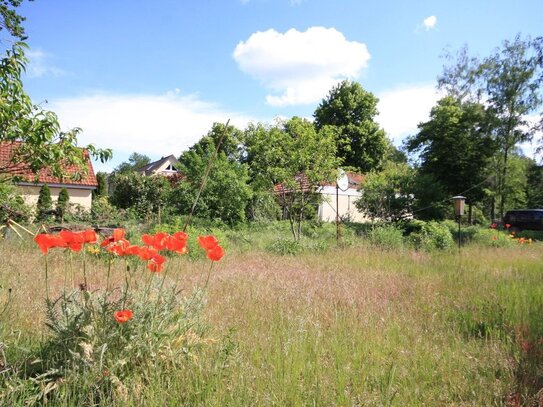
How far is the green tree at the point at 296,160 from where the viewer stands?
13.0m

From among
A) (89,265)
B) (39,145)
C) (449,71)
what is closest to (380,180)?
(449,71)

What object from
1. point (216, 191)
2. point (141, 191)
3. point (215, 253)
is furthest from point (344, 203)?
point (215, 253)

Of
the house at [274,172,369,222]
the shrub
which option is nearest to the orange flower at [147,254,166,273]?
the shrub

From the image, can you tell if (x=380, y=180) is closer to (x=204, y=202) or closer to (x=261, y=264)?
(x=204, y=202)

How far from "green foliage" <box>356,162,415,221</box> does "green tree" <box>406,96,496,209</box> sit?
666 centimetres

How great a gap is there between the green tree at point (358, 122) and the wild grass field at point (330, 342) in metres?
26.8

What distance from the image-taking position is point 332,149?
1330 centimetres

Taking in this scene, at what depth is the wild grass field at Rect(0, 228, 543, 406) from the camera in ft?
7.27

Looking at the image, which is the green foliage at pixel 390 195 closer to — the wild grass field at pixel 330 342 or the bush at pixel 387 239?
the bush at pixel 387 239

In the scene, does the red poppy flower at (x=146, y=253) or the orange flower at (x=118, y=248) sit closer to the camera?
the red poppy flower at (x=146, y=253)

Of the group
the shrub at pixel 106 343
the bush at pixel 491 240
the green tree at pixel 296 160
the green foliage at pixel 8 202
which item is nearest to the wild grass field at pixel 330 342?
the shrub at pixel 106 343

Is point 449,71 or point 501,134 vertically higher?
point 449,71

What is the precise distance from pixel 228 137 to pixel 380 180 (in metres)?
13.9

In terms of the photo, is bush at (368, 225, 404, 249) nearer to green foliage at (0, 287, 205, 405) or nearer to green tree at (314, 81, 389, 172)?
green foliage at (0, 287, 205, 405)
